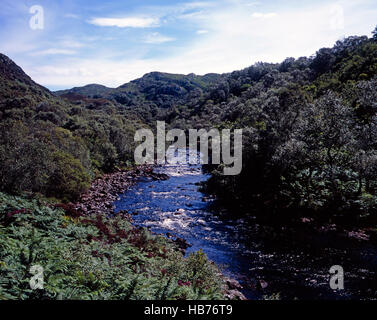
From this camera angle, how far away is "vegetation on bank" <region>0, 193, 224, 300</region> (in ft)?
21.4

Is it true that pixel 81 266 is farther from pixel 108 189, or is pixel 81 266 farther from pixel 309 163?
pixel 108 189

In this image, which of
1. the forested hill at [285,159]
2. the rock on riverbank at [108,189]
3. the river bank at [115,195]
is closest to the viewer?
the river bank at [115,195]

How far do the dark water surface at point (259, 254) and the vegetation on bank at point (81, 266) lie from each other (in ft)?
14.0

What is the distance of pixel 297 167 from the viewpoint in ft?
87.2

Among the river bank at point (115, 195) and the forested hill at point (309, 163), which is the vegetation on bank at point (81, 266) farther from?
the forested hill at point (309, 163)

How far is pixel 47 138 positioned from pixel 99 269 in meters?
24.1

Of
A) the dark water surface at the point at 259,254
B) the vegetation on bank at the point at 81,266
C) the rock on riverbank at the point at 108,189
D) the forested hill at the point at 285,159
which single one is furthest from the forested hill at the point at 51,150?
the vegetation on bank at the point at 81,266

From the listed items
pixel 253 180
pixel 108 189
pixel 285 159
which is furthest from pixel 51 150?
pixel 285 159

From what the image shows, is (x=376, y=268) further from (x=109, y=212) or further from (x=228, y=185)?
(x=109, y=212)

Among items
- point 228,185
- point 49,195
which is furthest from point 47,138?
point 228,185

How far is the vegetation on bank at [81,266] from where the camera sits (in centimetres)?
652
